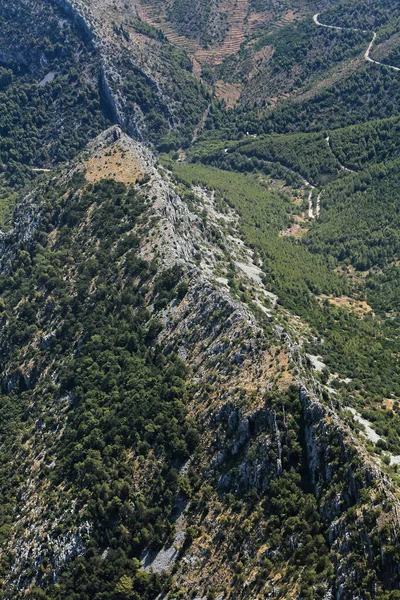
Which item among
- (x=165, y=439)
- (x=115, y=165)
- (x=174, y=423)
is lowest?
(x=165, y=439)

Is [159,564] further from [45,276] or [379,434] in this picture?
[45,276]

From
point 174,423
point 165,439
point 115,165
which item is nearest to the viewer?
point 174,423

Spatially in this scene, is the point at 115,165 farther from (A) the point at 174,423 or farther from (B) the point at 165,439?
(B) the point at 165,439

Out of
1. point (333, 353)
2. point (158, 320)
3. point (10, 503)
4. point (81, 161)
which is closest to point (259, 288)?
point (333, 353)

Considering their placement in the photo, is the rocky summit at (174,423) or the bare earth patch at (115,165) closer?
the rocky summit at (174,423)

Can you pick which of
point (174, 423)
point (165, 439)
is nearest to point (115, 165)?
point (174, 423)

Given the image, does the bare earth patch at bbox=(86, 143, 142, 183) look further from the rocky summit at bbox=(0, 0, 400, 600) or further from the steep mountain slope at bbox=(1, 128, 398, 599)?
the steep mountain slope at bbox=(1, 128, 398, 599)

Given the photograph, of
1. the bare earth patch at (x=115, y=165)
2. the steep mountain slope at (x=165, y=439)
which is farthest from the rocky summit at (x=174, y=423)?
the bare earth patch at (x=115, y=165)

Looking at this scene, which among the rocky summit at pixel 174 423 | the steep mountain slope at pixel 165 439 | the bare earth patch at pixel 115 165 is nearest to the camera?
the steep mountain slope at pixel 165 439

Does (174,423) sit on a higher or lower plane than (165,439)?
higher

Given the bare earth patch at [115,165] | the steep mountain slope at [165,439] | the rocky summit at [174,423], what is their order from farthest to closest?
the bare earth patch at [115,165] < the rocky summit at [174,423] < the steep mountain slope at [165,439]

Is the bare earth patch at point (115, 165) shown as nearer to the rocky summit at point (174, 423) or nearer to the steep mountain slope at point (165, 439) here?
the rocky summit at point (174, 423)
